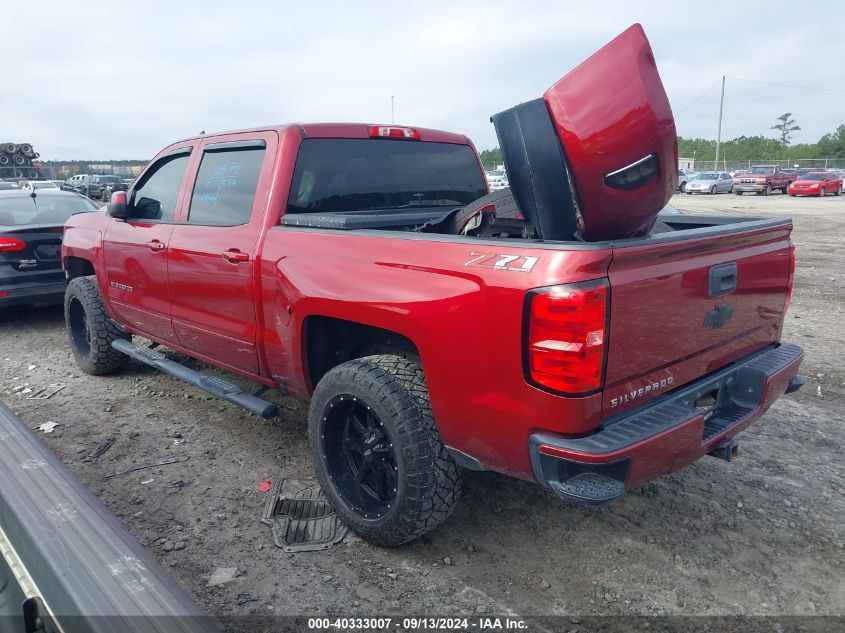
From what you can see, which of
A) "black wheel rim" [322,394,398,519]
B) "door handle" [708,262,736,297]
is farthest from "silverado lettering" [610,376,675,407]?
"black wheel rim" [322,394,398,519]

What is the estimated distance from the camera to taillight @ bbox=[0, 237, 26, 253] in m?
6.62

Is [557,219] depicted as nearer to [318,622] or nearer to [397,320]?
[397,320]

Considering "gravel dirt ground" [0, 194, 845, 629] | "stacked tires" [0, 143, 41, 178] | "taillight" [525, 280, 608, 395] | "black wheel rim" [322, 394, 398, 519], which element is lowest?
"gravel dirt ground" [0, 194, 845, 629]

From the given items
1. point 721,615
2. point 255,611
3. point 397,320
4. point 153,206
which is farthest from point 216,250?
point 721,615

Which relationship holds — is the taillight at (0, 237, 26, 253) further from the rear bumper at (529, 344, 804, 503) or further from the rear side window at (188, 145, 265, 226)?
the rear bumper at (529, 344, 804, 503)

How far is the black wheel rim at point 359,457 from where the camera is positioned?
9.69 feet

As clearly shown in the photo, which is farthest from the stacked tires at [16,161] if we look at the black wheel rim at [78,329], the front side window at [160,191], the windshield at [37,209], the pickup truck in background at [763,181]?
the pickup truck in background at [763,181]

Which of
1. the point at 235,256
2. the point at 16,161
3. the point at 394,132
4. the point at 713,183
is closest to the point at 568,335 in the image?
the point at 235,256

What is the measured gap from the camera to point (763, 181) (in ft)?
111

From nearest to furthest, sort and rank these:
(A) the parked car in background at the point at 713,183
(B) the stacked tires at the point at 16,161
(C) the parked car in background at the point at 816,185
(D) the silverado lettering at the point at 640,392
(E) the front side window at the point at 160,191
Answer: (D) the silverado lettering at the point at 640,392 < (E) the front side window at the point at 160,191 < (C) the parked car in background at the point at 816,185 < (B) the stacked tires at the point at 16,161 < (A) the parked car in background at the point at 713,183

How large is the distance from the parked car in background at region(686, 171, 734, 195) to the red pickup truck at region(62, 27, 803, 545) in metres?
35.6

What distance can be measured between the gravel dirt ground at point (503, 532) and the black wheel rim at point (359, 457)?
219mm

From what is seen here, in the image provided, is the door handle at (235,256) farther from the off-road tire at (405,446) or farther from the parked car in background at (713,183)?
the parked car in background at (713,183)

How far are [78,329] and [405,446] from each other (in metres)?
4.43
